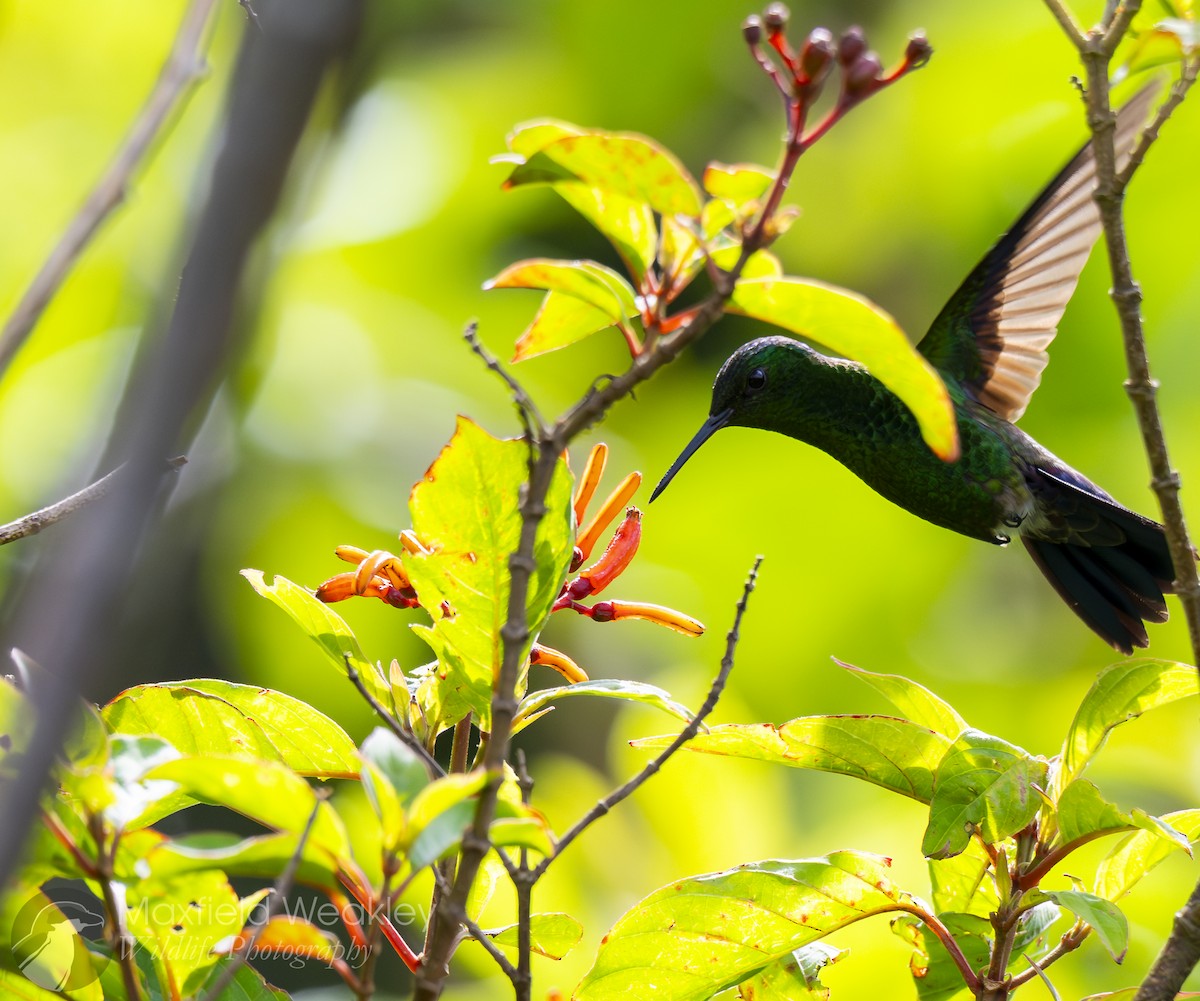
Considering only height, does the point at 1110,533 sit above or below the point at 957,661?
above

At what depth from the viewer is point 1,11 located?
6.17 ft

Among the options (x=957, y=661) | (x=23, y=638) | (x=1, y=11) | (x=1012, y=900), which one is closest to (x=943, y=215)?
(x=957, y=661)

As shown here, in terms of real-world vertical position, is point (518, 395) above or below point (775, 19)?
below

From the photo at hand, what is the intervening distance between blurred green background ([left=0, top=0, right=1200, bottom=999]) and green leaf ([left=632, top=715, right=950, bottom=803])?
241 cm

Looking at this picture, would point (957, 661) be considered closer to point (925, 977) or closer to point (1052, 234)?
point (1052, 234)

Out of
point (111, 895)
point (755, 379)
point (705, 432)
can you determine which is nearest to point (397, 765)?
point (111, 895)

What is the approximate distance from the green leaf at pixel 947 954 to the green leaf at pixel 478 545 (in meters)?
0.49

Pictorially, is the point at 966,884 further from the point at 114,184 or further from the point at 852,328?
the point at 114,184

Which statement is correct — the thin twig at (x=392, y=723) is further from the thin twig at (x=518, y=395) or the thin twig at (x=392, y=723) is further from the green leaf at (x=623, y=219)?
the green leaf at (x=623, y=219)

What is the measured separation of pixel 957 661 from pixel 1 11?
313 centimetres

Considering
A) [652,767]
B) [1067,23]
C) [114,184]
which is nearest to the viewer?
[114,184]

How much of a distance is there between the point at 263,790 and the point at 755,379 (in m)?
1.36

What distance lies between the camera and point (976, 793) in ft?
3.40

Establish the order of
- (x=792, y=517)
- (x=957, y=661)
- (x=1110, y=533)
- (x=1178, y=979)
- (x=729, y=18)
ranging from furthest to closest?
(x=729, y=18) < (x=792, y=517) < (x=957, y=661) < (x=1110, y=533) < (x=1178, y=979)
